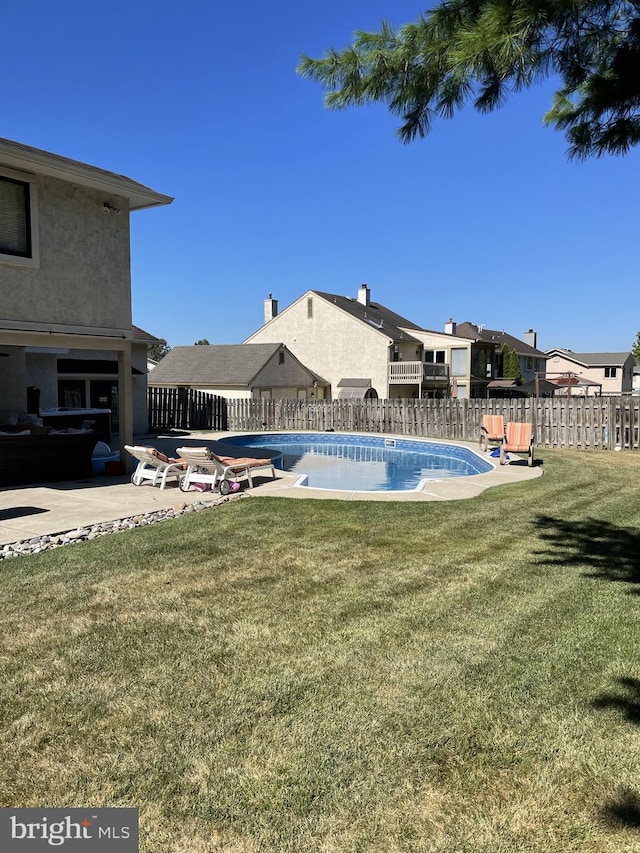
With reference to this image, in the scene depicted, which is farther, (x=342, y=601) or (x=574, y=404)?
(x=574, y=404)

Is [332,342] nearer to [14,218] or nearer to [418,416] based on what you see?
[418,416]

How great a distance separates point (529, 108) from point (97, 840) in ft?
21.2

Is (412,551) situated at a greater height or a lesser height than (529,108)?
lesser

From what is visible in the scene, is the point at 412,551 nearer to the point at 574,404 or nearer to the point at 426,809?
the point at 426,809

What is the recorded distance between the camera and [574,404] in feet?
66.0

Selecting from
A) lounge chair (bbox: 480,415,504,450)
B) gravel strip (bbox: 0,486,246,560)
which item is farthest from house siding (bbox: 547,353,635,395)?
gravel strip (bbox: 0,486,246,560)

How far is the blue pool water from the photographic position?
15242 millimetres

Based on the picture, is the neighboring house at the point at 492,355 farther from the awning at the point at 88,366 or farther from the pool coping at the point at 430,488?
the pool coping at the point at 430,488

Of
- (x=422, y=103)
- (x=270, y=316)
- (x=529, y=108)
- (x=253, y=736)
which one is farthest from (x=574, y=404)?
(x=270, y=316)

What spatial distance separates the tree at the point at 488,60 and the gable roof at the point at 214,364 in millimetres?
30953

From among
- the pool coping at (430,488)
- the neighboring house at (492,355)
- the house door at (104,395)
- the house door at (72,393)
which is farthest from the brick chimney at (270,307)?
the pool coping at (430,488)

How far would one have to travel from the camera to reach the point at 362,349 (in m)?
43.3

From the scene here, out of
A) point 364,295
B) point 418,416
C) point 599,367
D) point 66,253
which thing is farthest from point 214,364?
point 599,367

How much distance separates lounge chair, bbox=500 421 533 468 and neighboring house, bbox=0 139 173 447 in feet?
30.5
